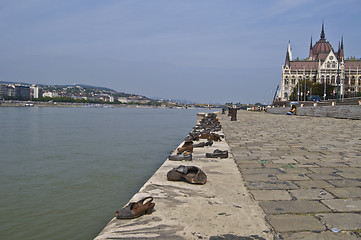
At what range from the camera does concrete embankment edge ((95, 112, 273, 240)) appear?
2.48 m

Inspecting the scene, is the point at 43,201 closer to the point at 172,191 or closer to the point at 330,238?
the point at 172,191

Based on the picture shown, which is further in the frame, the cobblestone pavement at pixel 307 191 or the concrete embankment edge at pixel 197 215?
the cobblestone pavement at pixel 307 191

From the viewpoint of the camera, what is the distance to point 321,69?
4889 inches

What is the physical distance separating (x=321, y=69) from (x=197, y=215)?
135m

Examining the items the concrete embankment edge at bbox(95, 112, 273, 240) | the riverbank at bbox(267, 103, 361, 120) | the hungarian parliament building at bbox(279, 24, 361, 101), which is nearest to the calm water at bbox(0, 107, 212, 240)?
the concrete embankment edge at bbox(95, 112, 273, 240)

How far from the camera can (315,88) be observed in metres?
86.1

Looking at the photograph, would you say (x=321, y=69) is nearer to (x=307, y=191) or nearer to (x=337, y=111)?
(x=337, y=111)

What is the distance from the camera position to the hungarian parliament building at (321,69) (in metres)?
121

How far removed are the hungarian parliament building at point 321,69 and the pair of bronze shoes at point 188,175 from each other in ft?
396

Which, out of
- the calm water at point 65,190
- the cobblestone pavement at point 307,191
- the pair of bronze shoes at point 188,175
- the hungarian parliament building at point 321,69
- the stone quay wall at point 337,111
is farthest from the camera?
the hungarian parliament building at point 321,69

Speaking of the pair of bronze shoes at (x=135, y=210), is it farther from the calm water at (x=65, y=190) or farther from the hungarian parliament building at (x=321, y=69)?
the hungarian parliament building at (x=321, y=69)

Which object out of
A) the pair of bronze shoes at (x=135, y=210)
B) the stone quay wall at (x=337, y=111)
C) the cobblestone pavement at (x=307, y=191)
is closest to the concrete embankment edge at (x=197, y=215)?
the pair of bronze shoes at (x=135, y=210)

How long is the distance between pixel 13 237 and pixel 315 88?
90869 mm

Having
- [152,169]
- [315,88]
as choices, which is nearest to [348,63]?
[315,88]
